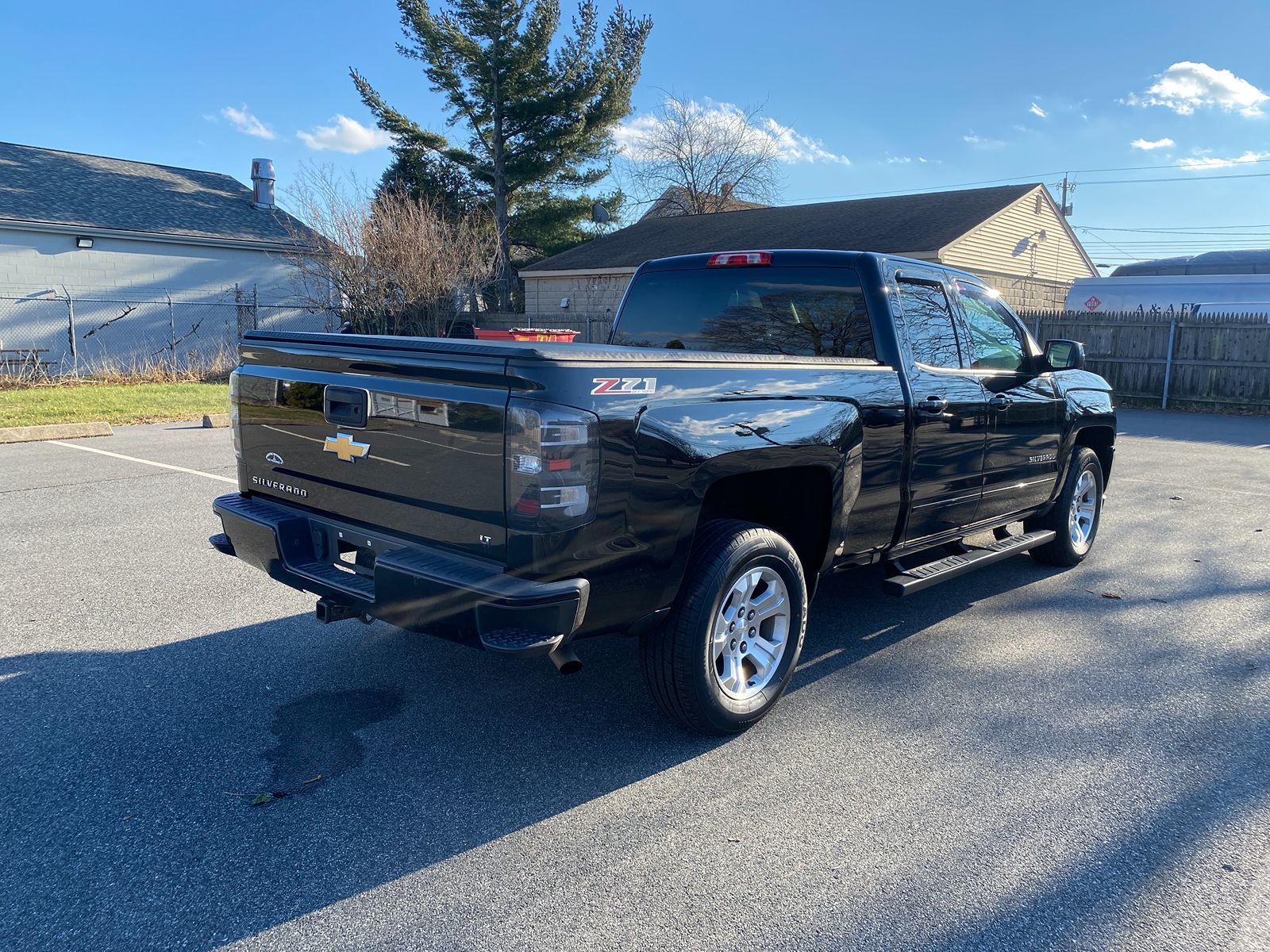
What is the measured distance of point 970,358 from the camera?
5.27 metres

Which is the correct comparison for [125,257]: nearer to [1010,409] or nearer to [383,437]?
[383,437]

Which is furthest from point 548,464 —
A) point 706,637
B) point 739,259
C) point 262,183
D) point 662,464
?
point 262,183

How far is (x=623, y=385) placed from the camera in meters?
3.19

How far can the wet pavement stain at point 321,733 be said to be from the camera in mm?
3412

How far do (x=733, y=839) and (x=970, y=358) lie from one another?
3.30 m

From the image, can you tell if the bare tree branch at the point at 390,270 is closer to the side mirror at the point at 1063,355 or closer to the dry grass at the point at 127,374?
the dry grass at the point at 127,374

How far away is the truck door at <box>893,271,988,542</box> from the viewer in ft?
15.4

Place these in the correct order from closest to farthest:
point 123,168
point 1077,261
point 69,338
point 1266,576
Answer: point 1266,576, point 69,338, point 123,168, point 1077,261

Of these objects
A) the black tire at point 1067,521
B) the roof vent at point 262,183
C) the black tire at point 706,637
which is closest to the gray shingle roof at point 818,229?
the roof vent at point 262,183

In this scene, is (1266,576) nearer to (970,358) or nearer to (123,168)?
(970,358)

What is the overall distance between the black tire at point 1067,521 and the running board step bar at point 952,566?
44 centimetres

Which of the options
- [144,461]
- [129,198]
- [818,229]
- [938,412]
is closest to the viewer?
[938,412]

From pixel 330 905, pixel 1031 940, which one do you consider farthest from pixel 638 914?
pixel 1031 940

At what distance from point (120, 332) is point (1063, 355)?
78.3 ft
